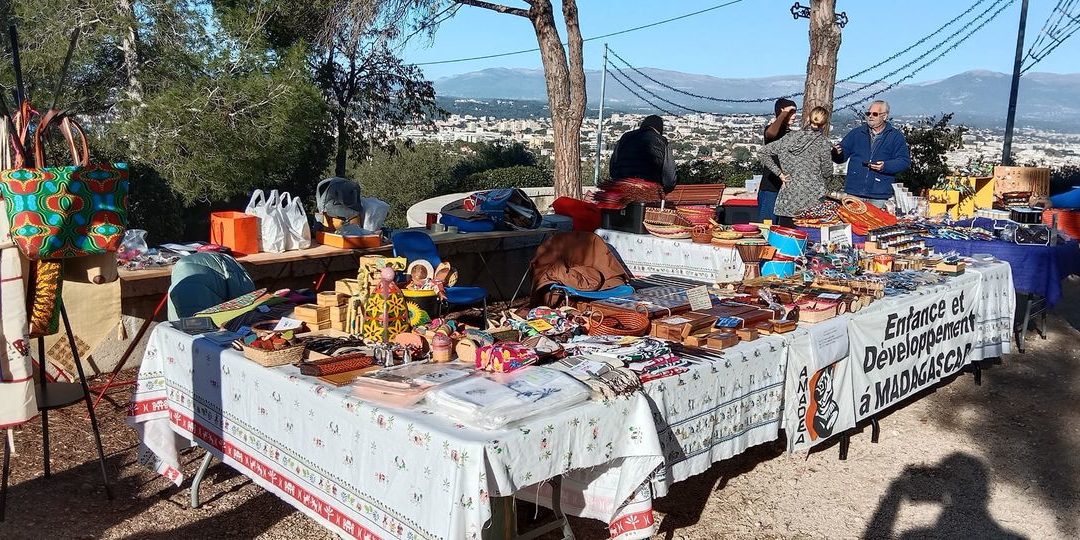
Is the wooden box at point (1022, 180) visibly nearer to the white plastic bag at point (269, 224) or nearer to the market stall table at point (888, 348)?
the market stall table at point (888, 348)

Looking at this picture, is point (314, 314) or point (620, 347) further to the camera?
point (314, 314)

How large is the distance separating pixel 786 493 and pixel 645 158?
3892 millimetres

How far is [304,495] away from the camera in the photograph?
3.24 metres

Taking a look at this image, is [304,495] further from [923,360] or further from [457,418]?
[923,360]

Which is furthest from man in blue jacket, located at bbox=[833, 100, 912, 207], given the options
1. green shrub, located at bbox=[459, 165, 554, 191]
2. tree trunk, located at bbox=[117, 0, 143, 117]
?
green shrub, located at bbox=[459, 165, 554, 191]

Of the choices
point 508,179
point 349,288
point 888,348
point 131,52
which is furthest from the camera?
point 508,179

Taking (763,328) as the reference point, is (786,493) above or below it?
below

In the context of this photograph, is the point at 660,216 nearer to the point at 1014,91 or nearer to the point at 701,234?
the point at 701,234

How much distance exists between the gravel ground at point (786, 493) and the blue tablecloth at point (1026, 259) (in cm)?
133

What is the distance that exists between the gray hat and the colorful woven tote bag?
3646 millimetres

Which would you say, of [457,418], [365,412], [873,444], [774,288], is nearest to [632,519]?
[457,418]

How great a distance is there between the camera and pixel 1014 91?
16.2m

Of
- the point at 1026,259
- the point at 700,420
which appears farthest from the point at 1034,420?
the point at 700,420

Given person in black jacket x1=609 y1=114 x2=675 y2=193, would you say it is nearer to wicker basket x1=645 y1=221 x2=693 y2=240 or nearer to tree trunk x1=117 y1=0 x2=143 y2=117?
wicker basket x1=645 y1=221 x2=693 y2=240
